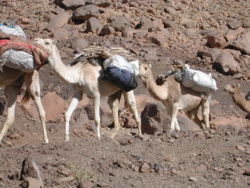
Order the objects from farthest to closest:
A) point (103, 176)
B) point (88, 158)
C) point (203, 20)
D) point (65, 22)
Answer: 1. point (203, 20)
2. point (65, 22)
3. point (88, 158)
4. point (103, 176)

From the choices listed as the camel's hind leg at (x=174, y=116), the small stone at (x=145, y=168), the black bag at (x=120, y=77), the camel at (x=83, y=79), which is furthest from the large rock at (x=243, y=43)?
the small stone at (x=145, y=168)

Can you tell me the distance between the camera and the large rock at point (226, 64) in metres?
26.5

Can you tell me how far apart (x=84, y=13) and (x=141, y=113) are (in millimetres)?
12394

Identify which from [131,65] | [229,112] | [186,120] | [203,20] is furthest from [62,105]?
[203,20]

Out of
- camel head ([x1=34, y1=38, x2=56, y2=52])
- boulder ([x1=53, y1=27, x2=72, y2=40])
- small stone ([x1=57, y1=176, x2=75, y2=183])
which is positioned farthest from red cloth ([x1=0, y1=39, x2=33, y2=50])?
boulder ([x1=53, y1=27, x2=72, y2=40])

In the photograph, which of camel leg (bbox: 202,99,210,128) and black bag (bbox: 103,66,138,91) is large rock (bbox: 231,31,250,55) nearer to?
camel leg (bbox: 202,99,210,128)

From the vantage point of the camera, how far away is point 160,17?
3134cm

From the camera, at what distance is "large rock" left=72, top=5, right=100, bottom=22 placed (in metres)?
30.1

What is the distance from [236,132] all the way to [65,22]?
17222 millimetres

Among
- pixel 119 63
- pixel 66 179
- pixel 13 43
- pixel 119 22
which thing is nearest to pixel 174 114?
pixel 119 63

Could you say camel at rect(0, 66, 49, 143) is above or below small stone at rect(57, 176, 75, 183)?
below

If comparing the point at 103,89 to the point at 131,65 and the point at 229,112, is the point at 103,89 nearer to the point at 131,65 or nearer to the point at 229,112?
the point at 131,65

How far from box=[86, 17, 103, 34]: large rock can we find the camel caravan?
37.9 feet

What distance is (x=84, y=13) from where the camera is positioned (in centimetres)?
3014
